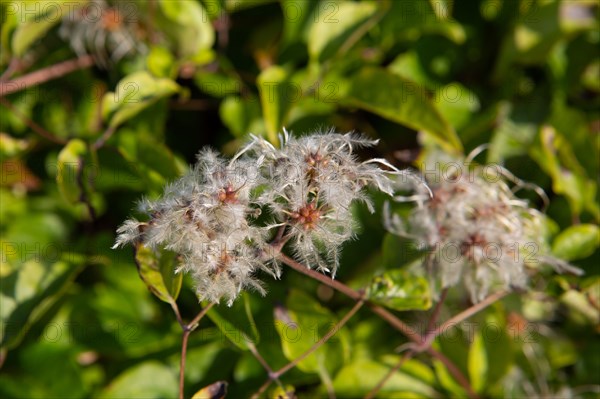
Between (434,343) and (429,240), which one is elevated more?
(429,240)

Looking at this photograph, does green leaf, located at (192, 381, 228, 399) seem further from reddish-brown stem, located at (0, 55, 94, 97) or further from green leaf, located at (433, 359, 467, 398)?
reddish-brown stem, located at (0, 55, 94, 97)

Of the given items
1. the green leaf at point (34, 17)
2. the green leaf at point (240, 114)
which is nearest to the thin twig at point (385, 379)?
the green leaf at point (240, 114)

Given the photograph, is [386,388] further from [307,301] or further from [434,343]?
[307,301]

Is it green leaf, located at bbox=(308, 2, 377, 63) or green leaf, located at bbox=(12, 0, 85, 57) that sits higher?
green leaf, located at bbox=(12, 0, 85, 57)

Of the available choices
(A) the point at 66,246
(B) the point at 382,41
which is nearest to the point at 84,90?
(A) the point at 66,246

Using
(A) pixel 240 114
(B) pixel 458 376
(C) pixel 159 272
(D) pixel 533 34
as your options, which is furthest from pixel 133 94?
(D) pixel 533 34

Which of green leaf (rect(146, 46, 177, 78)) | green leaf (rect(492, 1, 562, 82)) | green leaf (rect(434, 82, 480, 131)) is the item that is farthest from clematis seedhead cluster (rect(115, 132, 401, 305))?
green leaf (rect(492, 1, 562, 82))

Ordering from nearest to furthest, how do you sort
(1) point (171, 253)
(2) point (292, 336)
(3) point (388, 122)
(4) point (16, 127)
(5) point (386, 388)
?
1. (1) point (171, 253)
2. (2) point (292, 336)
3. (5) point (386, 388)
4. (4) point (16, 127)
5. (3) point (388, 122)
